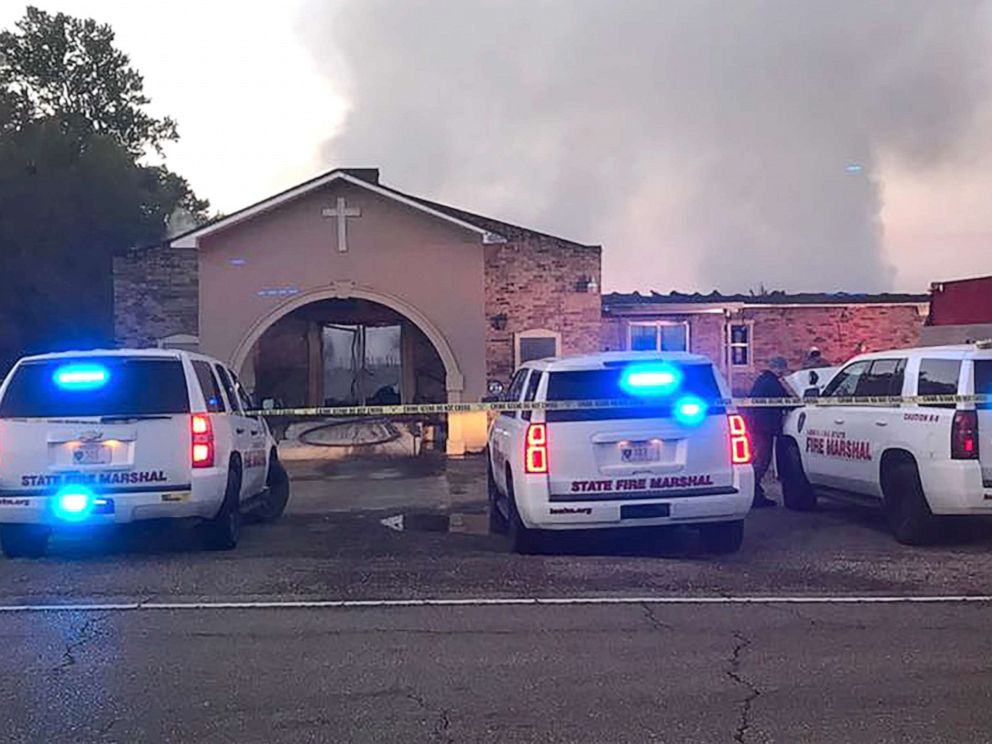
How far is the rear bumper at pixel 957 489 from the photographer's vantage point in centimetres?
1004

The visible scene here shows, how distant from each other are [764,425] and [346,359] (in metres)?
16.2

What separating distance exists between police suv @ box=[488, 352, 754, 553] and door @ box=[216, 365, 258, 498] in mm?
2852

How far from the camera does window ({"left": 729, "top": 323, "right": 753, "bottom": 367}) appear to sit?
2631 centimetres

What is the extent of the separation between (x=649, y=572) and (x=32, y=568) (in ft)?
16.5

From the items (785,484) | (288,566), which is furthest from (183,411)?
(785,484)

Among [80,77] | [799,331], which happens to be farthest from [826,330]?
[80,77]

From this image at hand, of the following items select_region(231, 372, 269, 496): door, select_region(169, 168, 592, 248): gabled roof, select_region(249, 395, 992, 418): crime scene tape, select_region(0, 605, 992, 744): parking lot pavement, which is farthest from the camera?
select_region(169, 168, 592, 248): gabled roof

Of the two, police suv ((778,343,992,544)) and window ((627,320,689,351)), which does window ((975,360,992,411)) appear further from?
window ((627,320,689,351))

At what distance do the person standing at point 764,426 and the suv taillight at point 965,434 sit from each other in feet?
12.3

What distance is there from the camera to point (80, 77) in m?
54.7

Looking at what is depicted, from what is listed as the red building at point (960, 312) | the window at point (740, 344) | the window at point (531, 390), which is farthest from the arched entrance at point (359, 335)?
the window at point (531, 390)

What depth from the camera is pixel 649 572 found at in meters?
9.38

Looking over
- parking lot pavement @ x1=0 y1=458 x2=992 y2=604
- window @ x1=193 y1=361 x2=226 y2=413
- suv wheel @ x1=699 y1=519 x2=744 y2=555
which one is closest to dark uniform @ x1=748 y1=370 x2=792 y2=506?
parking lot pavement @ x1=0 y1=458 x2=992 y2=604

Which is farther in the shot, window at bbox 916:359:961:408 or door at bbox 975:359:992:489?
window at bbox 916:359:961:408
